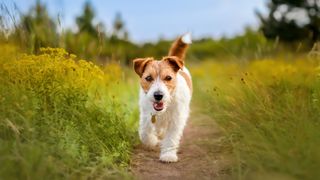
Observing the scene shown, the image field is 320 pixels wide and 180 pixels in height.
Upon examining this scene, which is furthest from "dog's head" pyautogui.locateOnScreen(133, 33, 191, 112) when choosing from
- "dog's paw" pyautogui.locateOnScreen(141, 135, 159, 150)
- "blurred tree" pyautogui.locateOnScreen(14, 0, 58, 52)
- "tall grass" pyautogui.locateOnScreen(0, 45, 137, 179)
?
"blurred tree" pyautogui.locateOnScreen(14, 0, 58, 52)

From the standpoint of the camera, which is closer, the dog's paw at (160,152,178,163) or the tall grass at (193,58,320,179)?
the tall grass at (193,58,320,179)

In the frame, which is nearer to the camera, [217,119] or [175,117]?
[175,117]

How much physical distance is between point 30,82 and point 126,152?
134cm

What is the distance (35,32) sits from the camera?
28.0 feet

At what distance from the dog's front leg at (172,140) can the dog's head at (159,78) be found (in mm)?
398

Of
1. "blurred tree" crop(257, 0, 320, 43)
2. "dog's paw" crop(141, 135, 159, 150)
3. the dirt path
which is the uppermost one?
"blurred tree" crop(257, 0, 320, 43)

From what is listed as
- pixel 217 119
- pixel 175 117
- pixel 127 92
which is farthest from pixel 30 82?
pixel 127 92

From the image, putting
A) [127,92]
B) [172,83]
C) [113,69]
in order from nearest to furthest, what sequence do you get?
1. [172,83]
2. [113,69]
3. [127,92]

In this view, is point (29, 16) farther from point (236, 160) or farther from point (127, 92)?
point (236, 160)

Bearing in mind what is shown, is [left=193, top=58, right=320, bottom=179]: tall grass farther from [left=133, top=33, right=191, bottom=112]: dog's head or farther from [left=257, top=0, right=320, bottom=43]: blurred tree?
[left=257, top=0, right=320, bottom=43]: blurred tree

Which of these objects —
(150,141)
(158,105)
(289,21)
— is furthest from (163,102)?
(289,21)

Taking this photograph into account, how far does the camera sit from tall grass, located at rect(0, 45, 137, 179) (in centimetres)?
475

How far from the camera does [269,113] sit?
6133 mm

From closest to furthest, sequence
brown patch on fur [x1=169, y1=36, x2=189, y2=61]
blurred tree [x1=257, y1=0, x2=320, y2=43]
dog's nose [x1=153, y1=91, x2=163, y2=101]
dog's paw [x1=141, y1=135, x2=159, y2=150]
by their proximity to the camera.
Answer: dog's nose [x1=153, y1=91, x2=163, y2=101], dog's paw [x1=141, y1=135, x2=159, y2=150], brown patch on fur [x1=169, y1=36, x2=189, y2=61], blurred tree [x1=257, y1=0, x2=320, y2=43]
